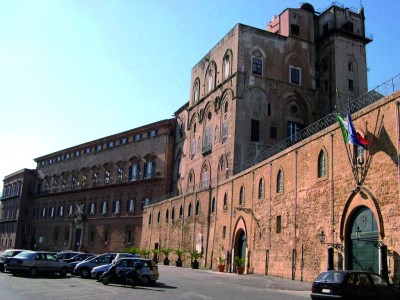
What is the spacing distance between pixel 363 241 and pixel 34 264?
16.4 meters

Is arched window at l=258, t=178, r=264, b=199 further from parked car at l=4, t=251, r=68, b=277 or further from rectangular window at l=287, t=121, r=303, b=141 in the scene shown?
rectangular window at l=287, t=121, r=303, b=141

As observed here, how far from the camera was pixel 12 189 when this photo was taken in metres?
96.1

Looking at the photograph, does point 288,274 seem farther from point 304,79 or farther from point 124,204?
point 124,204

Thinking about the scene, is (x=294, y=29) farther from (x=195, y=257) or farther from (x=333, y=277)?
(x=333, y=277)

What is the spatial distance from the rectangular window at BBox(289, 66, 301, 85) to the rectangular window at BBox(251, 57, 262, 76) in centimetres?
340

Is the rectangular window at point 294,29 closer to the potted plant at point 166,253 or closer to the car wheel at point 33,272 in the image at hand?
the potted plant at point 166,253

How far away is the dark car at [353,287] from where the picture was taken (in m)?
13.7

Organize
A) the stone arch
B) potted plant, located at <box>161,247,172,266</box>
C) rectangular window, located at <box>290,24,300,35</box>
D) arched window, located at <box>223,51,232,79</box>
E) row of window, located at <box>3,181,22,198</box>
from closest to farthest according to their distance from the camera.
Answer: the stone arch, potted plant, located at <box>161,247,172,266</box>, arched window, located at <box>223,51,232,79</box>, rectangular window, located at <box>290,24,300,35</box>, row of window, located at <box>3,181,22,198</box>

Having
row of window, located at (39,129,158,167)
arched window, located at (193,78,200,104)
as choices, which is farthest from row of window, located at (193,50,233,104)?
row of window, located at (39,129,158,167)

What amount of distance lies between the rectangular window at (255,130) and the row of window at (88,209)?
23380 millimetres

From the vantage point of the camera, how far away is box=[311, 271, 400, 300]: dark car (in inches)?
541

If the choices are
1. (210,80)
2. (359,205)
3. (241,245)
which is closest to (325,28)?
(210,80)

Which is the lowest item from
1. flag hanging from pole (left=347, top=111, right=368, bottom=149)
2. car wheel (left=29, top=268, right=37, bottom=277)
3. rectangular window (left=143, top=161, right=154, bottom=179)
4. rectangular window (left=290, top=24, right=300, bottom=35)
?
car wheel (left=29, top=268, right=37, bottom=277)

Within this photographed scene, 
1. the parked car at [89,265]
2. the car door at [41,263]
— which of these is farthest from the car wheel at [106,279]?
the car door at [41,263]
